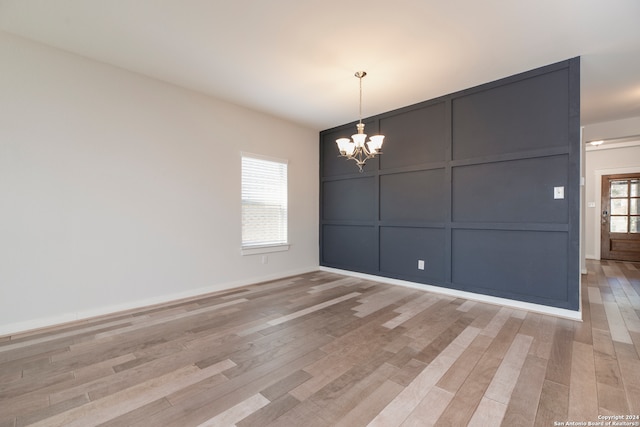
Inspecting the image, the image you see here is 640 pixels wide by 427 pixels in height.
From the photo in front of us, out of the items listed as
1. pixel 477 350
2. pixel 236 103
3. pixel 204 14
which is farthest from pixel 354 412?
pixel 236 103

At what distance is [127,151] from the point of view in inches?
125

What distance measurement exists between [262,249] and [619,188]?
822 cm

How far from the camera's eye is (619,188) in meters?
6.39

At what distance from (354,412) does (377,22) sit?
2911 millimetres

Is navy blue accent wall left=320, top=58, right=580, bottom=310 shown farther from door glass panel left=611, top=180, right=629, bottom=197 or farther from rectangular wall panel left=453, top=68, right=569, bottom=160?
door glass panel left=611, top=180, right=629, bottom=197

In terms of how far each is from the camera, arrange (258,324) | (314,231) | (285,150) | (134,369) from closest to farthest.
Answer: (134,369)
(258,324)
(285,150)
(314,231)

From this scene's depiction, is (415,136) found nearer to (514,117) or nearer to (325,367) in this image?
(514,117)

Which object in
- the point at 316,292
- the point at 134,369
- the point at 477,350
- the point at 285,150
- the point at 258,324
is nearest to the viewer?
the point at 134,369

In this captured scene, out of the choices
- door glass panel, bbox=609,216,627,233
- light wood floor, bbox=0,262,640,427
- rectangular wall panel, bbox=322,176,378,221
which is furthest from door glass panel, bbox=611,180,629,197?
rectangular wall panel, bbox=322,176,378,221

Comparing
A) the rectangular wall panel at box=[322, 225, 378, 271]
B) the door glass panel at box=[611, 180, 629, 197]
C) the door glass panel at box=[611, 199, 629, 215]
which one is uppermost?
the door glass panel at box=[611, 180, 629, 197]

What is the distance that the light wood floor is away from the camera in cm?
154

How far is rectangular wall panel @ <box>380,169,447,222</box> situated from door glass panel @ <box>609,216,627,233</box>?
579 centimetres

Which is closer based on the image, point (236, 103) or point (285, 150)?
point (236, 103)

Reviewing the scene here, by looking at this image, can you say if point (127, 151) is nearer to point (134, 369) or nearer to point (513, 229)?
point (134, 369)
